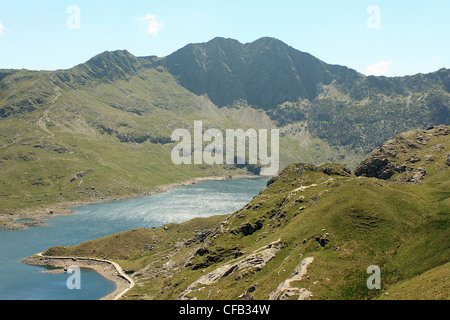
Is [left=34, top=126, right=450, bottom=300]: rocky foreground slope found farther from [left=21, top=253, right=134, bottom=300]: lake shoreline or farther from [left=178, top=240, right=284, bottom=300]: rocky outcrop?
[left=21, top=253, right=134, bottom=300]: lake shoreline

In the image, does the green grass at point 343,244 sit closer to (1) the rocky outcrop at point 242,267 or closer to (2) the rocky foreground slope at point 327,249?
(2) the rocky foreground slope at point 327,249

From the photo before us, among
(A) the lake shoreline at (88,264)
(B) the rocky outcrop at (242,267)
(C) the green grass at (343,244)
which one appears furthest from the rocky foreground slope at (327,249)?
(A) the lake shoreline at (88,264)

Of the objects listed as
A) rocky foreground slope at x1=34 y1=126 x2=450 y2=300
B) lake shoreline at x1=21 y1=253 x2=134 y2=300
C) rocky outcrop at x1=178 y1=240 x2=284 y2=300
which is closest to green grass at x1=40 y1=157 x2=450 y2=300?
rocky foreground slope at x1=34 y1=126 x2=450 y2=300

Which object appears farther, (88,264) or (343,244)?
(88,264)

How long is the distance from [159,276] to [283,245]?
80314 millimetres

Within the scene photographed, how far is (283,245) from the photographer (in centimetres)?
9956

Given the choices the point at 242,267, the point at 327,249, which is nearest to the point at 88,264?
the point at 242,267

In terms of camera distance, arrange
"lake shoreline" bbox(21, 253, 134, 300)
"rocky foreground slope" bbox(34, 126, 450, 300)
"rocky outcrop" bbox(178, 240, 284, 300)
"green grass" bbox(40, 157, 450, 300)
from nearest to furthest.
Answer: "green grass" bbox(40, 157, 450, 300) → "rocky foreground slope" bbox(34, 126, 450, 300) → "rocky outcrop" bbox(178, 240, 284, 300) → "lake shoreline" bbox(21, 253, 134, 300)

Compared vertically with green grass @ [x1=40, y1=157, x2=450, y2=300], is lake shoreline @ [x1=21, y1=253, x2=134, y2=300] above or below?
below

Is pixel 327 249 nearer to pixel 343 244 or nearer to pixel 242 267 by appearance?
pixel 343 244

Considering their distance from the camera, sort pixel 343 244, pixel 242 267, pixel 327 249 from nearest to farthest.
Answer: pixel 343 244 → pixel 327 249 → pixel 242 267
